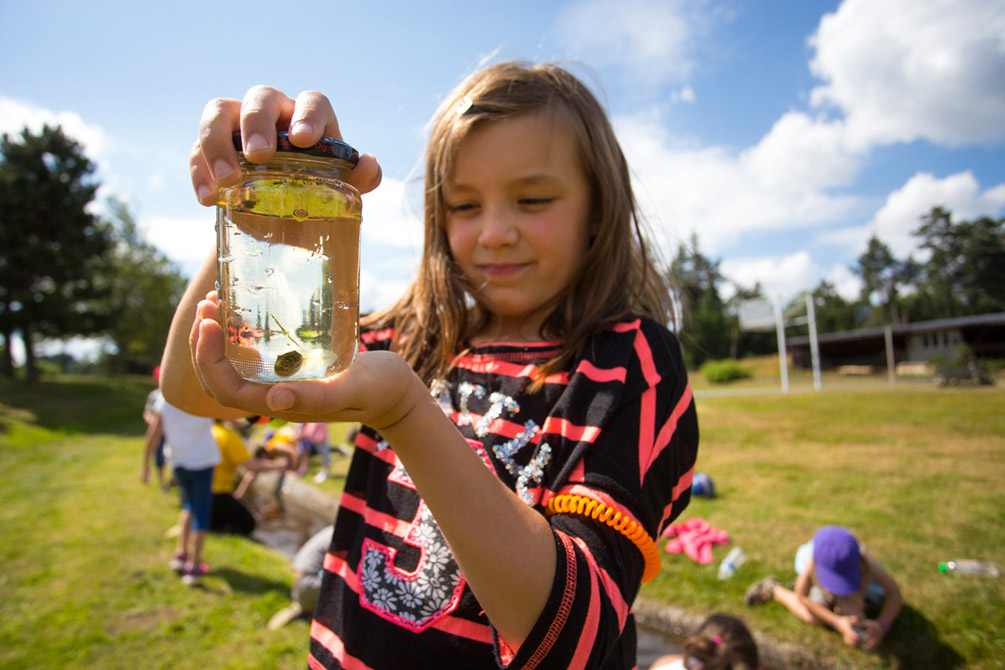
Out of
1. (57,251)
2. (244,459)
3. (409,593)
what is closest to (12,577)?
(244,459)

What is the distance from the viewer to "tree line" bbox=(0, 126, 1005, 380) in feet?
86.7

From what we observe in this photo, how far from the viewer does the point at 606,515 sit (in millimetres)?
1139

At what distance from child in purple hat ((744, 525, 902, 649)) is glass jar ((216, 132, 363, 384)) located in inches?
188

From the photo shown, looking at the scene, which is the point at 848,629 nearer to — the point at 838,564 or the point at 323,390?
the point at 838,564

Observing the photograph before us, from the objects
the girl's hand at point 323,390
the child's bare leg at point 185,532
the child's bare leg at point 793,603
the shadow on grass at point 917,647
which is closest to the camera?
the girl's hand at point 323,390

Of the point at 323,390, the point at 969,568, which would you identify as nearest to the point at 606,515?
the point at 323,390

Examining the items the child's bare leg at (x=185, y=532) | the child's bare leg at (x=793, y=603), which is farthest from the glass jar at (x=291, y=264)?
the child's bare leg at (x=185, y=532)

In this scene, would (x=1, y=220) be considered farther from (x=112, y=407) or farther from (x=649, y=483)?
(x=649, y=483)

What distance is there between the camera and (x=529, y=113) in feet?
5.47

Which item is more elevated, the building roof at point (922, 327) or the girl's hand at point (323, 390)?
the building roof at point (922, 327)

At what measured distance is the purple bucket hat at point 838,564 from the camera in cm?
443

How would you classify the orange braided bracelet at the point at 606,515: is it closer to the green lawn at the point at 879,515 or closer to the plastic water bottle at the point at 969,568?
the green lawn at the point at 879,515

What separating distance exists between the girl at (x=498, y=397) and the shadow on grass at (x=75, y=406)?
21.5 meters

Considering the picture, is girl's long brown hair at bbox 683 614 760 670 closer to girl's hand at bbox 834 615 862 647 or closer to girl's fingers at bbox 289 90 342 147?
girl's hand at bbox 834 615 862 647
